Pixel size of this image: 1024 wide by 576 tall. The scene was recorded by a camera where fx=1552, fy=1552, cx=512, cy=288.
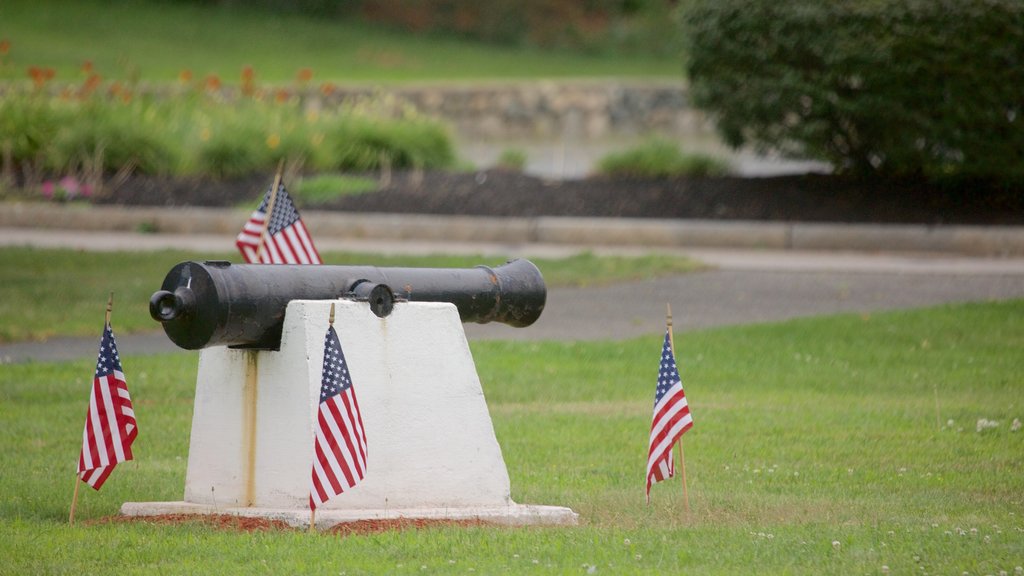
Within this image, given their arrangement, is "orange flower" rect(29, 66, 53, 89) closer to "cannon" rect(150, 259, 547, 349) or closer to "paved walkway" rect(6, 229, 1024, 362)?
"paved walkway" rect(6, 229, 1024, 362)

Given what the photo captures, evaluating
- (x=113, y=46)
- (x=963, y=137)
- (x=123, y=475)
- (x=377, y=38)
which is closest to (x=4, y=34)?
(x=113, y=46)

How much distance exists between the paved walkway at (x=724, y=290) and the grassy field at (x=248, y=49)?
18.3 meters

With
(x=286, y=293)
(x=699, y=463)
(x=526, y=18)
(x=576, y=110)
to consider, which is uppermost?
(x=526, y=18)

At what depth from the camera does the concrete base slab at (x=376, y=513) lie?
19.7 ft

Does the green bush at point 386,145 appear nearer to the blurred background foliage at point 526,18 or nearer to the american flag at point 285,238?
the american flag at point 285,238

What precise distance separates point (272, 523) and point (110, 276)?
26.3 ft

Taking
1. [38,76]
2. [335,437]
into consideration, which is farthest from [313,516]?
[38,76]

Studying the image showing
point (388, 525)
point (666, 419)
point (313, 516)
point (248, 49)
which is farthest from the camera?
point (248, 49)

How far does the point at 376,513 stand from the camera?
20.0 ft

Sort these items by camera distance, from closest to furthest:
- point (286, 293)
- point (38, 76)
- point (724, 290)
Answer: point (286, 293) < point (724, 290) < point (38, 76)

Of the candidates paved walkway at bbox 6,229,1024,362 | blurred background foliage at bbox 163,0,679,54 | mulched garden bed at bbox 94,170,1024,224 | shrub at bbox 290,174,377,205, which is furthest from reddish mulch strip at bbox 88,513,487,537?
blurred background foliage at bbox 163,0,679,54

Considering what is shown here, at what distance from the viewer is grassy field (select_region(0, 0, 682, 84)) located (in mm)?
34375

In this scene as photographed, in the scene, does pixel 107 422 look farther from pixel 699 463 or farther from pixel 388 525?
pixel 699 463

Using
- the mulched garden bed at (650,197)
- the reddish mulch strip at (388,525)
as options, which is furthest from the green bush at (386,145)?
the reddish mulch strip at (388,525)
